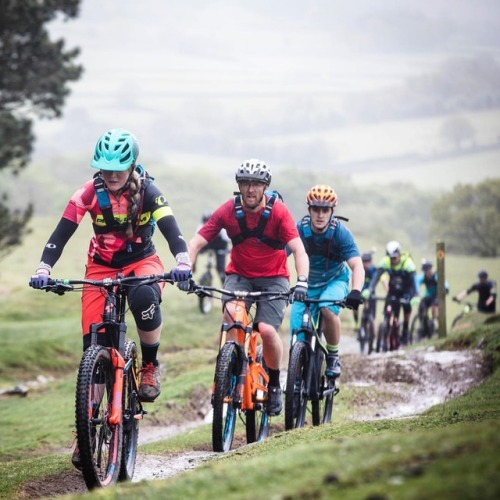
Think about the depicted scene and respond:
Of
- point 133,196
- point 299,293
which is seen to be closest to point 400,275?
point 299,293

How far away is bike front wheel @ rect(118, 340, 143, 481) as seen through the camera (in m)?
9.66

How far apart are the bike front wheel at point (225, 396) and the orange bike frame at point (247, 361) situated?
12 cm

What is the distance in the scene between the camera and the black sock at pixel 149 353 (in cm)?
1009

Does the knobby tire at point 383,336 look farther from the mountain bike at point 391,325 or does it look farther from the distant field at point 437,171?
the distant field at point 437,171

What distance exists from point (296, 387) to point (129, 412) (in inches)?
123

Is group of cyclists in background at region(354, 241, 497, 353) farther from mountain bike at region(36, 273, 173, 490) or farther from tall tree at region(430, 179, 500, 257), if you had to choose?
tall tree at region(430, 179, 500, 257)

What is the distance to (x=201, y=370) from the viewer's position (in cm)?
2116

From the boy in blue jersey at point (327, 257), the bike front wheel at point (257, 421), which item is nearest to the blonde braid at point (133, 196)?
the bike front wheel at point (257, 421)

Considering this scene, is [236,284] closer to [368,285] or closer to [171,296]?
[368,285]

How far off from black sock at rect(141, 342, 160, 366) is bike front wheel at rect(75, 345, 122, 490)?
746mm

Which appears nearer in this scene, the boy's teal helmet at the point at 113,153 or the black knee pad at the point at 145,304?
the boy's teal helmet at the point at 113,153

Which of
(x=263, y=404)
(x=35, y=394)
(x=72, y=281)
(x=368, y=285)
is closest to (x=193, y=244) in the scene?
(x=263, y=404)

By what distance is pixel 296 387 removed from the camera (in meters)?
12.3

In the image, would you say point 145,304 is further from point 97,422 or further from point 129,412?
point 97,422
